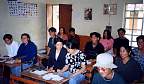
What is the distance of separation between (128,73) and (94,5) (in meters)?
3.96

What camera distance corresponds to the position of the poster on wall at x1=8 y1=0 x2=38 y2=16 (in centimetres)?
665

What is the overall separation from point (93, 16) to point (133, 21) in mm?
1360

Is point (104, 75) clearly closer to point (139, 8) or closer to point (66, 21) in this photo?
point (139, 8)

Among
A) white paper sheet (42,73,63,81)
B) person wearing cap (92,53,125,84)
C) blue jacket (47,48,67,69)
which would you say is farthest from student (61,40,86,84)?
person wearing cap (92,53,125,84)

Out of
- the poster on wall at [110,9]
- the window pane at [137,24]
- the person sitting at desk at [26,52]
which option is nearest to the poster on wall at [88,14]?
the poster on wall at [110,9]

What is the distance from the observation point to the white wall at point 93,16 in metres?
6.22

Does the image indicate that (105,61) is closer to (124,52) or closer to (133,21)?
(124,52)

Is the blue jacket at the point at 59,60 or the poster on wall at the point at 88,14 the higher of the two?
the poster on wall at the point at 88,14

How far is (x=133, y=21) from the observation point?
603cm

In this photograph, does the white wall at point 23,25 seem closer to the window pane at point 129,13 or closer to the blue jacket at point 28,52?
the blue jacket at point 28,52

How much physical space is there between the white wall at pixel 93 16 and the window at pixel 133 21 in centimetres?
20

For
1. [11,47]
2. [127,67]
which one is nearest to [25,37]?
[11,47]

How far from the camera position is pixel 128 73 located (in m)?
3.16

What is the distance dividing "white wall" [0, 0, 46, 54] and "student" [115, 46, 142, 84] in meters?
4.33
